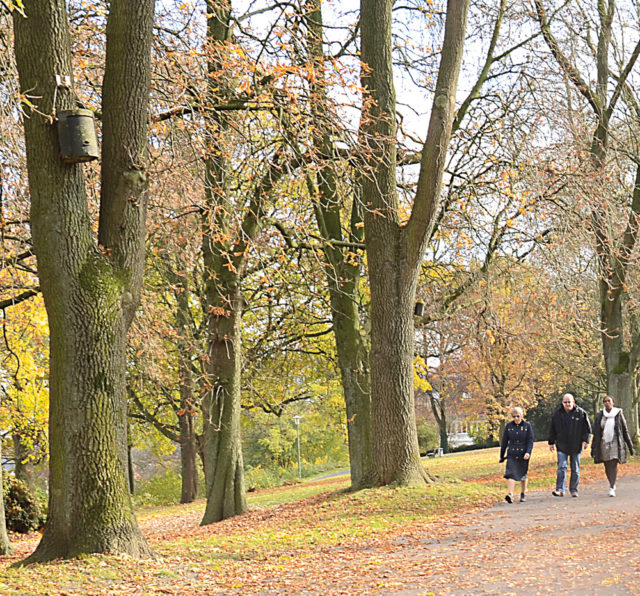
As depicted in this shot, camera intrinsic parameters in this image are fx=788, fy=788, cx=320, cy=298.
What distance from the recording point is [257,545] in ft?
31.8

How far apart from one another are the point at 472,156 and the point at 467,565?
9.39m

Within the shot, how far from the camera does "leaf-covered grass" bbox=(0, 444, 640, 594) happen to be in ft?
22.3

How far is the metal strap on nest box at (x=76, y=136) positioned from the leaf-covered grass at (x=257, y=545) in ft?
12.5

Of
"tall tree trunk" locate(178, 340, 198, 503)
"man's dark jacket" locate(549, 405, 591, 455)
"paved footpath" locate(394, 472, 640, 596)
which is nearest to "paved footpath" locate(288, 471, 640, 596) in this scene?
"paved footpath" locate(394, 472, 640, 596)

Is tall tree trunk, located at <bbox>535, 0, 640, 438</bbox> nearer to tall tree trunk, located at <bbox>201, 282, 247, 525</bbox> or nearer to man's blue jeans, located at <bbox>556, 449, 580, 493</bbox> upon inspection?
man's blue jeans, located at <bbox>556, 449, 580, 493</bbox>

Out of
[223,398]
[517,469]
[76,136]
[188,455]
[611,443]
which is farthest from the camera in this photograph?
[188,455]

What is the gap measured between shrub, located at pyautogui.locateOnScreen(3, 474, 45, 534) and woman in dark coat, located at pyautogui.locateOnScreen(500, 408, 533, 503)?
986 centimetres

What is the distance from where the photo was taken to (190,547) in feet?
29.9

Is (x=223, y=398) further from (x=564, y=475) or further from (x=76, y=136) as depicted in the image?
(x=76, y=136)

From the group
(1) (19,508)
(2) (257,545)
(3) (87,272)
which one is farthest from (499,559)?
(1) (19,508)

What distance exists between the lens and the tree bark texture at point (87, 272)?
753cm

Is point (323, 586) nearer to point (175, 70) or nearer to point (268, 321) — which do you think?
point (175, 70)

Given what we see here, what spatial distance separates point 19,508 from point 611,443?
461 inches

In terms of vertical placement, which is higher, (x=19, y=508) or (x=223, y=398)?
(x=223, y=398)
